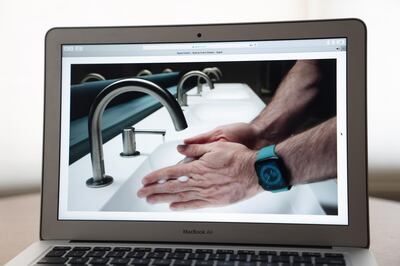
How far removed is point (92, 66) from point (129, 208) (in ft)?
0.70

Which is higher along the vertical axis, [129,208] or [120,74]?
[120,74]

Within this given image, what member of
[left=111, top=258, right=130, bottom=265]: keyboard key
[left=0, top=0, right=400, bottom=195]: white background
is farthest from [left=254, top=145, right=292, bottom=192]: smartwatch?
[left=0, top=0, right=400, bottom=195]: white background

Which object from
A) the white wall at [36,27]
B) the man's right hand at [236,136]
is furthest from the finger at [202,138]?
the white wall at [36,27]

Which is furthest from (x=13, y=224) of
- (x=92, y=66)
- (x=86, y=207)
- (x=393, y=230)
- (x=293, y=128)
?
(x=393, y=230)

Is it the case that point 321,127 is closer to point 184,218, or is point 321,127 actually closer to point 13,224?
point 184,218

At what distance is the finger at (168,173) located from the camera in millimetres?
698

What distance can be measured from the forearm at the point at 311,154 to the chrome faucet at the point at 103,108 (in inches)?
6.0

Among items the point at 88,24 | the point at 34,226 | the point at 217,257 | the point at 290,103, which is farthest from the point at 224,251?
the point at 88,24

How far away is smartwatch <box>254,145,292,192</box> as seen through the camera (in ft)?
2.18

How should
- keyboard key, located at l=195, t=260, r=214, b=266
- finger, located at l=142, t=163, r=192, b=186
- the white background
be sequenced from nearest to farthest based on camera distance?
1. keyboard key, located at l=195, t=260, r=214, b=266
2. finger, located at l=142, t=163, r=192, b=186
3. the white background

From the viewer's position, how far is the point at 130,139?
2.31 feet

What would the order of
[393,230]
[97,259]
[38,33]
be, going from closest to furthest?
1. [97,259]
2. [393,230]
3. [38,33]

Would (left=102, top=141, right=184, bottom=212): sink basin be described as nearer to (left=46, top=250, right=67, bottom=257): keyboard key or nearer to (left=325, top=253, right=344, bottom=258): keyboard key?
(left=46, top=250, right=67, bottom=257): keyboard key

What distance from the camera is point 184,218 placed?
68 centimetres
